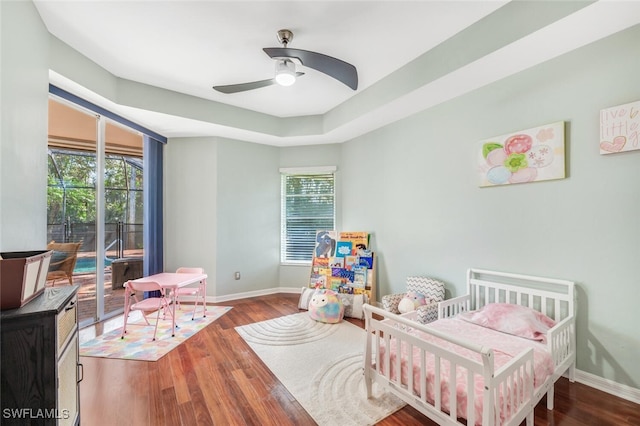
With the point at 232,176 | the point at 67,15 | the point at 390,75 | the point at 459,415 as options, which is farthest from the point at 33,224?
the point at 390,75

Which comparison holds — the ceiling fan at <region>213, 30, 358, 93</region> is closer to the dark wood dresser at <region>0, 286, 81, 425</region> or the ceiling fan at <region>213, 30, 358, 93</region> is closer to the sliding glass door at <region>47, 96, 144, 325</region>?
the dark wood dresser at <region>0, 286, 81, 425</region>

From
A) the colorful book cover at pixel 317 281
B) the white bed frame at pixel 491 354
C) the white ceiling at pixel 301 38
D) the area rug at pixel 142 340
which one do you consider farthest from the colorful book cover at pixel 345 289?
Result: the white ceiling at pixel 301 38

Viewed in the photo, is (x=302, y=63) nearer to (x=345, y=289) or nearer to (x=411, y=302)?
(x=411, y=302)

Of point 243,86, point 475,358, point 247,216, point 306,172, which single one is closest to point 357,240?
point 306,172

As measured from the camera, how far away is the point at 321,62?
7.13 feet

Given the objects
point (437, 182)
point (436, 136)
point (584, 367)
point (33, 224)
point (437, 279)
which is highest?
point (436, 136)

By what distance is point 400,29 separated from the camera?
2.26 metres

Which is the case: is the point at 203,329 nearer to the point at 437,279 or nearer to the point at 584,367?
the point at 437,279

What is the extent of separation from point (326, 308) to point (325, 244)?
1239mm

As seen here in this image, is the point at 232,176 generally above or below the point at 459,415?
above

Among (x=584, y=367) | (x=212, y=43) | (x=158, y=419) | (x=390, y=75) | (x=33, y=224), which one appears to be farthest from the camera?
(x=390, y=75)

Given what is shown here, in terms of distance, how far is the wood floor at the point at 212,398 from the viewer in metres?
1.78

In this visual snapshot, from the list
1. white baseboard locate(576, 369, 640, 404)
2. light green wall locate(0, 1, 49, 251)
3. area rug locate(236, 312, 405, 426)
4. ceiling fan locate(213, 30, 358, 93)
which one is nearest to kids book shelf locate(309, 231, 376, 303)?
area rug locate(236, 312, 405, 426)

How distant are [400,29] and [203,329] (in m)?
3.66
